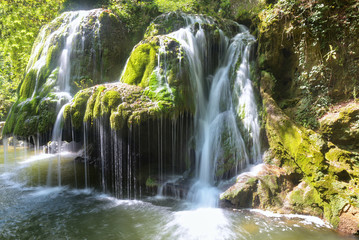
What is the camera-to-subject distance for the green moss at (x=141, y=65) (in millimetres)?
6425

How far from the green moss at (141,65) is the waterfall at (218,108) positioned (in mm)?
1161

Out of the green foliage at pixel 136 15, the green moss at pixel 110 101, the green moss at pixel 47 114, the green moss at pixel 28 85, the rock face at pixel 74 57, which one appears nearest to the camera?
the green moss at pixel 110 101

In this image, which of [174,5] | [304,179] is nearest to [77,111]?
[304,179]

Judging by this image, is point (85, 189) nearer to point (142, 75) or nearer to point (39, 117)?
point (39, 117)

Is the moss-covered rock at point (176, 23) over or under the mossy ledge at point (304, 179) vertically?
over

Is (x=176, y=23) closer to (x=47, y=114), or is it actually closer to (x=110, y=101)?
(x=110, y=101)

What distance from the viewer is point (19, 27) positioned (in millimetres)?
11547

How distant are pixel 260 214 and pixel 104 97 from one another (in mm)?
5438

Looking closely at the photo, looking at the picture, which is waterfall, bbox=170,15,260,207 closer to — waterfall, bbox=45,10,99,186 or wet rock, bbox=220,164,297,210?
wet rock, bbox=220,164,297,210

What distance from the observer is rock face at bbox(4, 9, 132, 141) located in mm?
8375

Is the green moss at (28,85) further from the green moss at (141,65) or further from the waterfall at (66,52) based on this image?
the green moss at (141,65)

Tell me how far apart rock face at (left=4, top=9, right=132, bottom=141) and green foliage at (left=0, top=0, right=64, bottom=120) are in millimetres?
2921

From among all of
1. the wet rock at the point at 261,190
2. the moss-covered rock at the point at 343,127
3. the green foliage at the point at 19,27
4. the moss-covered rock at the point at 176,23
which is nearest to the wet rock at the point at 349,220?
the wet rock at the point at 261,190

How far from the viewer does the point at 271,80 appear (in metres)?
6.73
